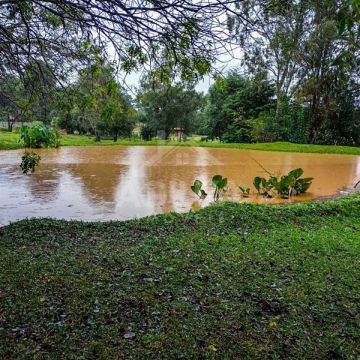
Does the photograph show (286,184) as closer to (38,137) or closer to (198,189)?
(198,189)

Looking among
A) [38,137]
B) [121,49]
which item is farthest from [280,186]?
[38,137]

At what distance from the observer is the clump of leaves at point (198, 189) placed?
603cm

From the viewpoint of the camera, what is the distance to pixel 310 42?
16.2 m

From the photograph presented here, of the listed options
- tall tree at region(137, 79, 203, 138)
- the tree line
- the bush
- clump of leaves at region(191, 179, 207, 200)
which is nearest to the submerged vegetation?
clump of leaves at region(191, 179, 207, 200)

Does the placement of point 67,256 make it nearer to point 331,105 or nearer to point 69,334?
point 69,334

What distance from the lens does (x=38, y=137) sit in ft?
50.1

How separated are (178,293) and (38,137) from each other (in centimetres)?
1445

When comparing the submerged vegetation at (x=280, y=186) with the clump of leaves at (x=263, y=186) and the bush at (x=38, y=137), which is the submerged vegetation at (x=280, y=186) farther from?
the bush at (x=38, y=137)

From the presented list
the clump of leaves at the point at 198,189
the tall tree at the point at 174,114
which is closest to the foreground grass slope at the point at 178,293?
the clump of leaves at the point at 198,189

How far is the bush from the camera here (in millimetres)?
14562

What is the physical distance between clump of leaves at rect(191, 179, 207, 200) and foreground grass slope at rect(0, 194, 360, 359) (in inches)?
83.4

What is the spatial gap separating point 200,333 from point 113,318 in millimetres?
493

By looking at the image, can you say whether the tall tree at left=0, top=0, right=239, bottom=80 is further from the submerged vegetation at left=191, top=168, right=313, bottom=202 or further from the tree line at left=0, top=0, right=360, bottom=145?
the submerged vegetation at left=191, top=168, right=313, bottom=202

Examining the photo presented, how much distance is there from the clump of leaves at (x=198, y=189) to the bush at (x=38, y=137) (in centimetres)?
988
